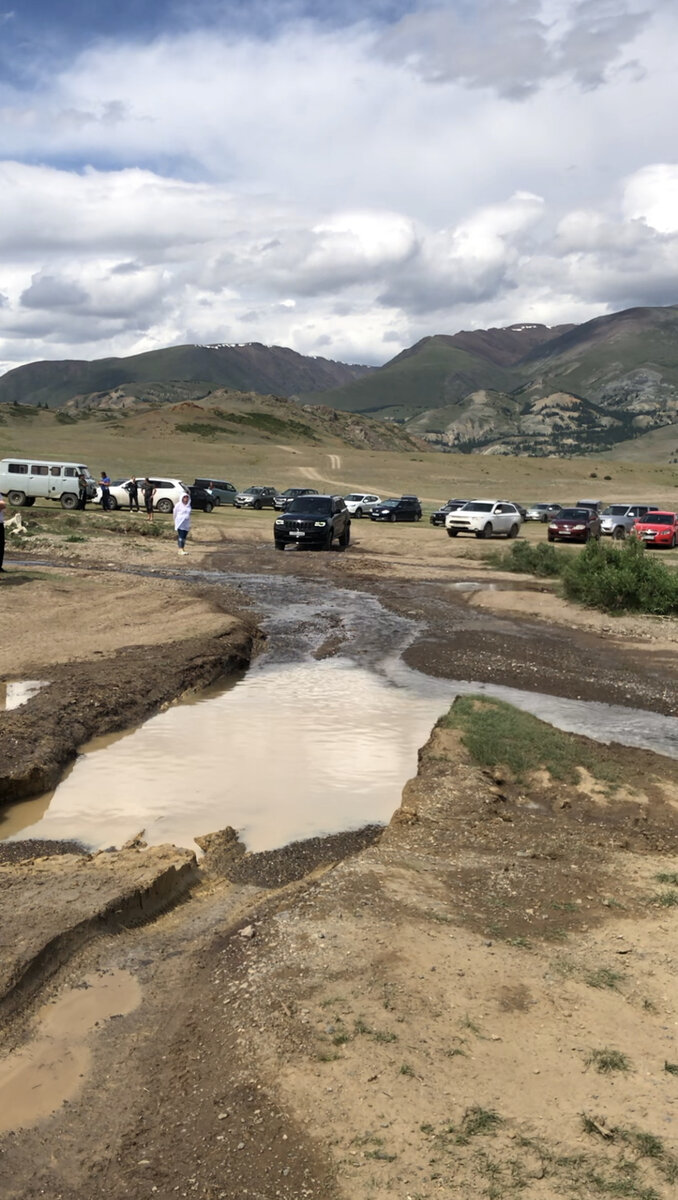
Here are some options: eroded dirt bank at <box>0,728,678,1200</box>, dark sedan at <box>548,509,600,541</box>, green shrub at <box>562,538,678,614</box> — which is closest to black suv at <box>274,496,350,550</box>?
dark sedan at <box>548,509,600,541</box>

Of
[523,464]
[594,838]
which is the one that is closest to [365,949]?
[594,838]

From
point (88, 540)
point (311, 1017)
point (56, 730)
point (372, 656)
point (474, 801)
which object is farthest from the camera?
point (88, 540)

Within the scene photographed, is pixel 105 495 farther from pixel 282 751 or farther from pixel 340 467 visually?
pixel 340 467

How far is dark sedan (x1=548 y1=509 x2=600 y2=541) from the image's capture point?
124ft

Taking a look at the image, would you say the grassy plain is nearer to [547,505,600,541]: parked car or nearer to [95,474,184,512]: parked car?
[95,474,184,512]: parked car

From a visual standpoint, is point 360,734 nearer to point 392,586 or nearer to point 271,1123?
point 271,1123

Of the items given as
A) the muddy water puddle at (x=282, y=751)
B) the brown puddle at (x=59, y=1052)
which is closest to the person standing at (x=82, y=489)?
the muddy water puddle at (x=282, y=751)

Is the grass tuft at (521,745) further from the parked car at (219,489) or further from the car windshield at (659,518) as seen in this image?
the parked car at (219,489)

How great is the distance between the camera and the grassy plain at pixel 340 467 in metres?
75.7

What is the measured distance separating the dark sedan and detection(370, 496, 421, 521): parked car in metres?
10.1

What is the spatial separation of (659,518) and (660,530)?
128cm

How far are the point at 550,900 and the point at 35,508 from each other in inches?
1456

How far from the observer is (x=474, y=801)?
8688mm

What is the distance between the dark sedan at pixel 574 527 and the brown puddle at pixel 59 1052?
3454cm
